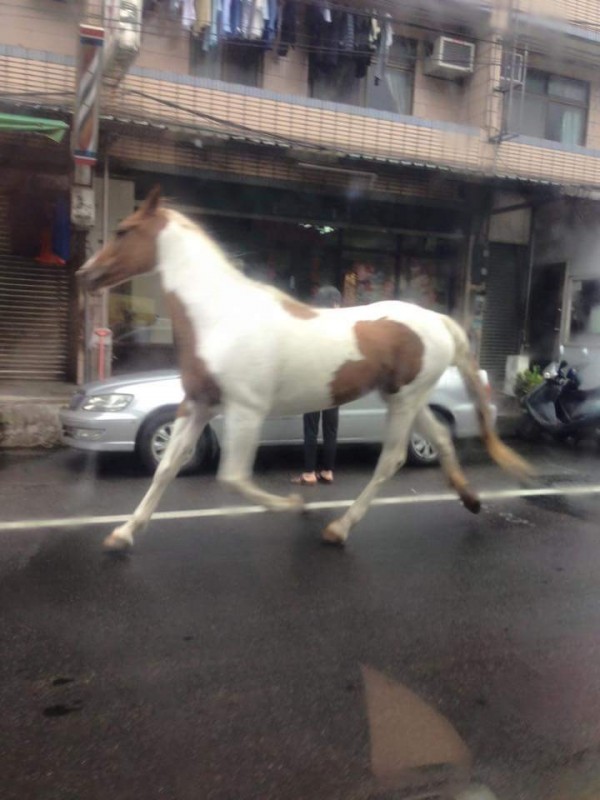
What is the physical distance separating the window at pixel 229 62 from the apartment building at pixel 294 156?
3cm

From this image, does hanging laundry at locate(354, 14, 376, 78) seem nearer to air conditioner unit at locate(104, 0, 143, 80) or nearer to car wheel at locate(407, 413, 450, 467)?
air conditioner unit at locate(104, 0, 143, 80)

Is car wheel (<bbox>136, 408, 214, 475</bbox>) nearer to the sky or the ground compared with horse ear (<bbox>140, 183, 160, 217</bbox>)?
nearer to the ground

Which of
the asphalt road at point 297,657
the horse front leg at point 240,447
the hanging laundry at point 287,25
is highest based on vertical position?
the hanging laundry at point 287,25

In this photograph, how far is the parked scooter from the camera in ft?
29.9

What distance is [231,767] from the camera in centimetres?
257

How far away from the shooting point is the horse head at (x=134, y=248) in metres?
4.37

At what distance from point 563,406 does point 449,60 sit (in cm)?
508

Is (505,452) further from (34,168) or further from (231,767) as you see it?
(34,168)

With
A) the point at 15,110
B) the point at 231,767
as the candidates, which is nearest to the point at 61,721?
the point at 231,767

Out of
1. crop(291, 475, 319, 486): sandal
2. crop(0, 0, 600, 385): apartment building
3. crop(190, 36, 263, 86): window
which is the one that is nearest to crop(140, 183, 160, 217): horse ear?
crop(291, 475, 319, 486): sandal

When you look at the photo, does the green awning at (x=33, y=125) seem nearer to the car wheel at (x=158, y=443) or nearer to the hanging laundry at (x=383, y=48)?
the car wheel at (x=158, y=443)

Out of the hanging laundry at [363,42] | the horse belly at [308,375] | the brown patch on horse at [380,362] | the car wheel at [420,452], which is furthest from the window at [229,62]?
the horse belly at [308,375]

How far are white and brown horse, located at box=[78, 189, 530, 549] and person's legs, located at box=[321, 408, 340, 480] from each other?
1.71 meters

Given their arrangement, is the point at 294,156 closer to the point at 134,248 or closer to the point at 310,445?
the point at 310,445
